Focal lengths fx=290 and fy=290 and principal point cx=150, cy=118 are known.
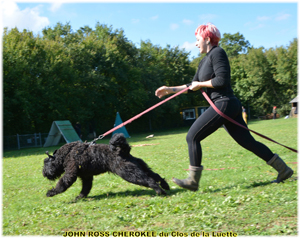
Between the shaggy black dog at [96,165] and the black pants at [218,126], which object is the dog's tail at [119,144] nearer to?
the shaggy black dog at [96,165]

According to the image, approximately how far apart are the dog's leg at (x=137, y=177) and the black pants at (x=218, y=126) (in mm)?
752

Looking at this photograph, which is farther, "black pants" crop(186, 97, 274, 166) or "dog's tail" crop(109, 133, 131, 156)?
"dog's tail" crop(109, 133, 131, 156)

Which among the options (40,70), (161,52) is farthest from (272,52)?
(40,70)

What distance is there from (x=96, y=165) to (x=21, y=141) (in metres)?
18.8

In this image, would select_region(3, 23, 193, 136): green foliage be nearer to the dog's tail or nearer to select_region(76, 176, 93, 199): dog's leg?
select_region(76, 176, 93, 199): dog's leg

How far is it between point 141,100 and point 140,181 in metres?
29.7

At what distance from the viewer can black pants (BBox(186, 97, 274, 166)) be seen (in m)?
3.85

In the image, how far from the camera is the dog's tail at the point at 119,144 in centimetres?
452

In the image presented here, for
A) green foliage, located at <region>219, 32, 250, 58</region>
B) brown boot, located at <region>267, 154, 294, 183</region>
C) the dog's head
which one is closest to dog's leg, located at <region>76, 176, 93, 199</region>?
the dog's head

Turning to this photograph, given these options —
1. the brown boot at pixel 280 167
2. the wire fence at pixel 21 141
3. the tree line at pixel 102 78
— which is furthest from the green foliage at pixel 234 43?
the brown boot at pixel 280 167

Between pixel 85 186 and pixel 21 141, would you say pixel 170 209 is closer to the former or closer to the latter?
pixel 85 186

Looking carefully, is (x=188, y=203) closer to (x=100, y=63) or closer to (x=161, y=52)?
(x=100, y=63)

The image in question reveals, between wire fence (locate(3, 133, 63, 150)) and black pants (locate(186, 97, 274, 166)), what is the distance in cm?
1961

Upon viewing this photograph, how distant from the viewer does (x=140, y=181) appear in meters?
4.42
